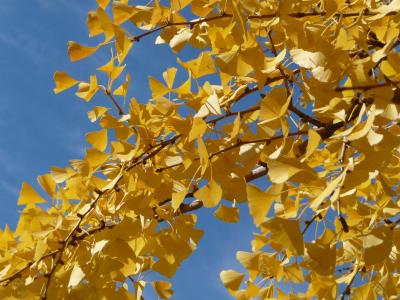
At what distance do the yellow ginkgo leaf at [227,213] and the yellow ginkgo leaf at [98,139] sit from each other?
0.29m

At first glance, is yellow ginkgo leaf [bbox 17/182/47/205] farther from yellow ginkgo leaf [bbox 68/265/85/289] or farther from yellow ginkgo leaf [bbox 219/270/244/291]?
yellow ginkgo leaf [bbox 219/270/244/291]

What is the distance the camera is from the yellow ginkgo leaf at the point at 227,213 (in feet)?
4.10

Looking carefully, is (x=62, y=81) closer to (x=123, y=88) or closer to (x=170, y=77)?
(x=123, y=88)

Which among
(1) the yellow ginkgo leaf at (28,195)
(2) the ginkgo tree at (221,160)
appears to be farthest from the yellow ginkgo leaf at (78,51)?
(1) the yellow ginkgo leaf at (28,195)

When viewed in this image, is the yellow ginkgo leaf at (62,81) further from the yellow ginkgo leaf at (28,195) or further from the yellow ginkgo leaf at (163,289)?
the yellow ginkgo leaf at (163,289)

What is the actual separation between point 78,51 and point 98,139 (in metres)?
0.19

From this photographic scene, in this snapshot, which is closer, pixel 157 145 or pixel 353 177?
pixel 353 177

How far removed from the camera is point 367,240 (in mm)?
801


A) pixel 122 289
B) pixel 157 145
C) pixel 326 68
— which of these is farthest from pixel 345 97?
pixel 122 289

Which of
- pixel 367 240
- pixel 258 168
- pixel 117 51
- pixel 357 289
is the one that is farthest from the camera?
pixel 258 168

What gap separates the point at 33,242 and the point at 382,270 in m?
0.81

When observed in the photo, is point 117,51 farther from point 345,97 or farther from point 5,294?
point 5,294

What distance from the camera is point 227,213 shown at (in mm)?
1255

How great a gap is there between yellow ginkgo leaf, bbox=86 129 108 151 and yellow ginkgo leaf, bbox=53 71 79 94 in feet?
0.54
